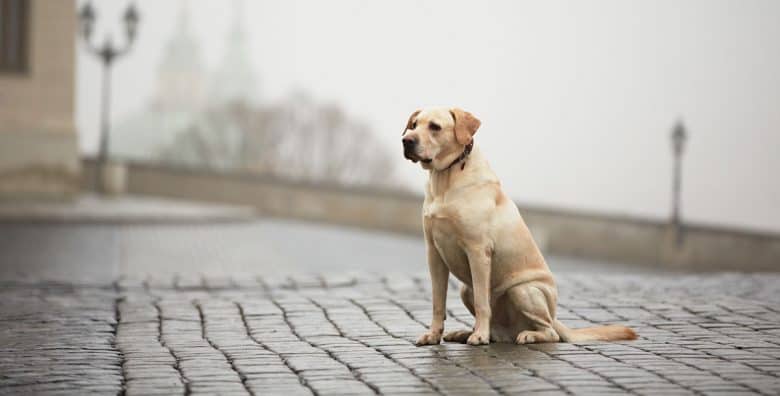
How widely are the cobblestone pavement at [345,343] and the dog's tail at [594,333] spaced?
0.36ft

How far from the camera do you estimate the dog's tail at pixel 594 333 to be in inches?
290

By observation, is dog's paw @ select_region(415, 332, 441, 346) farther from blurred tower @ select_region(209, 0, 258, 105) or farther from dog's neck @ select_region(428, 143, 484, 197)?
blurred tower @ select_region(209, 0, 258, 105)

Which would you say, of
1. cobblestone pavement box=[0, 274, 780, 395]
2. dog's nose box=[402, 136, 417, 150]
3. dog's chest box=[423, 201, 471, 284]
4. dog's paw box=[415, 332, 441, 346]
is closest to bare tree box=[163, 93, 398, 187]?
cobblestone pavement box=[0, 274, 780, 395]

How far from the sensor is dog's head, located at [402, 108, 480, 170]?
6.80 m

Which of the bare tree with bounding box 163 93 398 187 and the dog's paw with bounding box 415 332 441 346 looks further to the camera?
the bare tree with bounding box 163 93 398 187

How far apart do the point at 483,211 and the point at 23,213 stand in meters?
17.8

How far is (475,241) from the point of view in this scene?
6910 mm

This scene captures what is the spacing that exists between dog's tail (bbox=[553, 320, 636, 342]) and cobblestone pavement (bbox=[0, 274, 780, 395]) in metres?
0.11

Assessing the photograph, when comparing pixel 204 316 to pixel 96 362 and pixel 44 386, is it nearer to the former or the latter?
pixel 96 362

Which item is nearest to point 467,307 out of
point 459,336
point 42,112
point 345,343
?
point 459,336

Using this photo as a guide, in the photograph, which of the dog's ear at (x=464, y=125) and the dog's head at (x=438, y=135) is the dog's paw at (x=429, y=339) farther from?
the dog's ear at (x=464, y=125)

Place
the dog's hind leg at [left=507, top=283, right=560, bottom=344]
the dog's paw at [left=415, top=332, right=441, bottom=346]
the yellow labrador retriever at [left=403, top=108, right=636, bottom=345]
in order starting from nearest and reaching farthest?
the yellow labrador retriever at [left=403, top=108, right=636, bottom=345] < the dog's hind leg at [left=507, top=283, right=560, bottom=344] < the dog's paw at [left=415, top=332, right=441, bottom=346]

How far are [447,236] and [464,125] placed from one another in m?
0.61

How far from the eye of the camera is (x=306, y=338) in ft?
25.4
